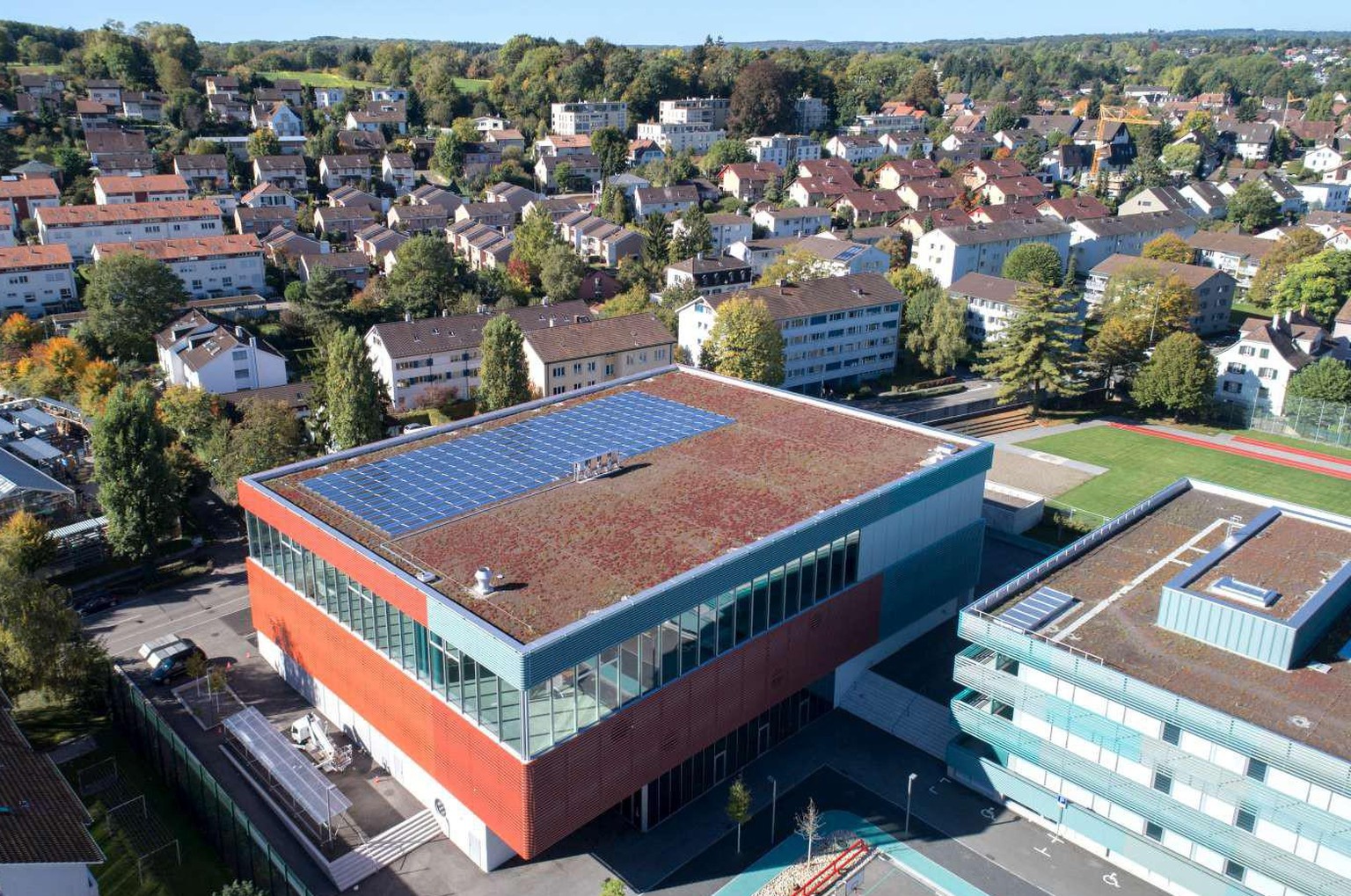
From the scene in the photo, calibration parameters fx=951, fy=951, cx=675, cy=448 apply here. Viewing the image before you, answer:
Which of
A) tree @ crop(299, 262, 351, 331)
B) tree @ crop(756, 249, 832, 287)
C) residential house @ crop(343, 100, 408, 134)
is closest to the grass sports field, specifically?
residential house @ crop(343, 100, 408, 134)

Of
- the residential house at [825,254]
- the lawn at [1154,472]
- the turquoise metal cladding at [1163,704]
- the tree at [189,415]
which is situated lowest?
the lawn at [1154,472]

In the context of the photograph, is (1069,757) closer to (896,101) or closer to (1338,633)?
(1338,633)

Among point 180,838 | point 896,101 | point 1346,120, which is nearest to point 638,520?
point 180,838

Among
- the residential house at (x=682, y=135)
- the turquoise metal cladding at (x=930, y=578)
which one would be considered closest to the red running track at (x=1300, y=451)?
the turquoise metal cladding at (x=930, y=578)

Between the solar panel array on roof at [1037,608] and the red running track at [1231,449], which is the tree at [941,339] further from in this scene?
the solar panel array on roof at [1037,608]

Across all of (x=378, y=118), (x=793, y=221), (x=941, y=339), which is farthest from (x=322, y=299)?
(x=378, y=118)

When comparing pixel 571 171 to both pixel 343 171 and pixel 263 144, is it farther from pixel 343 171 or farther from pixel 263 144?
pixel 263 144
